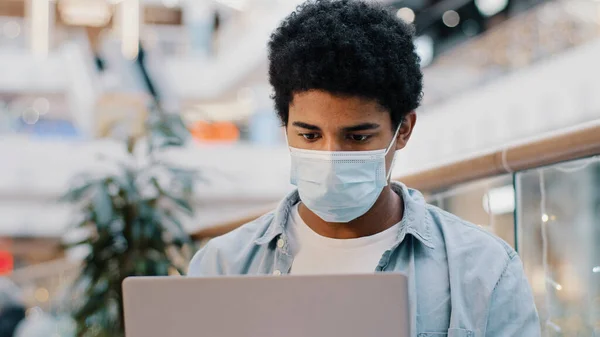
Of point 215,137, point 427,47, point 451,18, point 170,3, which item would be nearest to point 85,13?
point 170,3

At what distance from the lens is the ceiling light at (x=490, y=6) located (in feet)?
54.1

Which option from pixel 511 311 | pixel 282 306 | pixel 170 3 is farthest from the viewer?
pixel 170 3

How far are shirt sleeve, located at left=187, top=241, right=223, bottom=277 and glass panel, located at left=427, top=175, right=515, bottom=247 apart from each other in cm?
71

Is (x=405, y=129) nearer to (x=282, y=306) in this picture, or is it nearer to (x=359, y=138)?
(x=359, y=138)

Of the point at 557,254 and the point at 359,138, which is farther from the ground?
the point at 359,138

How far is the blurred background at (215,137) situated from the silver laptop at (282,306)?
591mm

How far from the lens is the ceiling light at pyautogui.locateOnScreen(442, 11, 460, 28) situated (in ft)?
63.1

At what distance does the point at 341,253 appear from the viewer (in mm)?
1472

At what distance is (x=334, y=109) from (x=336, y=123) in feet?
0.08

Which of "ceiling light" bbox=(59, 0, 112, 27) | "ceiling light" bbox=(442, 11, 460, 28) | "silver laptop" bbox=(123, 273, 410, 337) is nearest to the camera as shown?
"silver laptop" bbox=(123, 273, 410, 337)

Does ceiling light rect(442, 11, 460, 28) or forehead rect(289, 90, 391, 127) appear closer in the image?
forehead rect(289, 90, 391, 127)

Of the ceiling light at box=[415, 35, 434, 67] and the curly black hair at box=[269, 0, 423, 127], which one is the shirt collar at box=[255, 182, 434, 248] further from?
the ceiling light at box=[415, 35, 434, 67]

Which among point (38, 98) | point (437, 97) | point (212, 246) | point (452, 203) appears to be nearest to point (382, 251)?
point (212, 246)

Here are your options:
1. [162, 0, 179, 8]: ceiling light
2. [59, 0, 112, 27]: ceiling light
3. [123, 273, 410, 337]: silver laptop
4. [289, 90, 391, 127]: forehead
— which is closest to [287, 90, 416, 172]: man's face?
[289, 90, 391, 127]: forehead
